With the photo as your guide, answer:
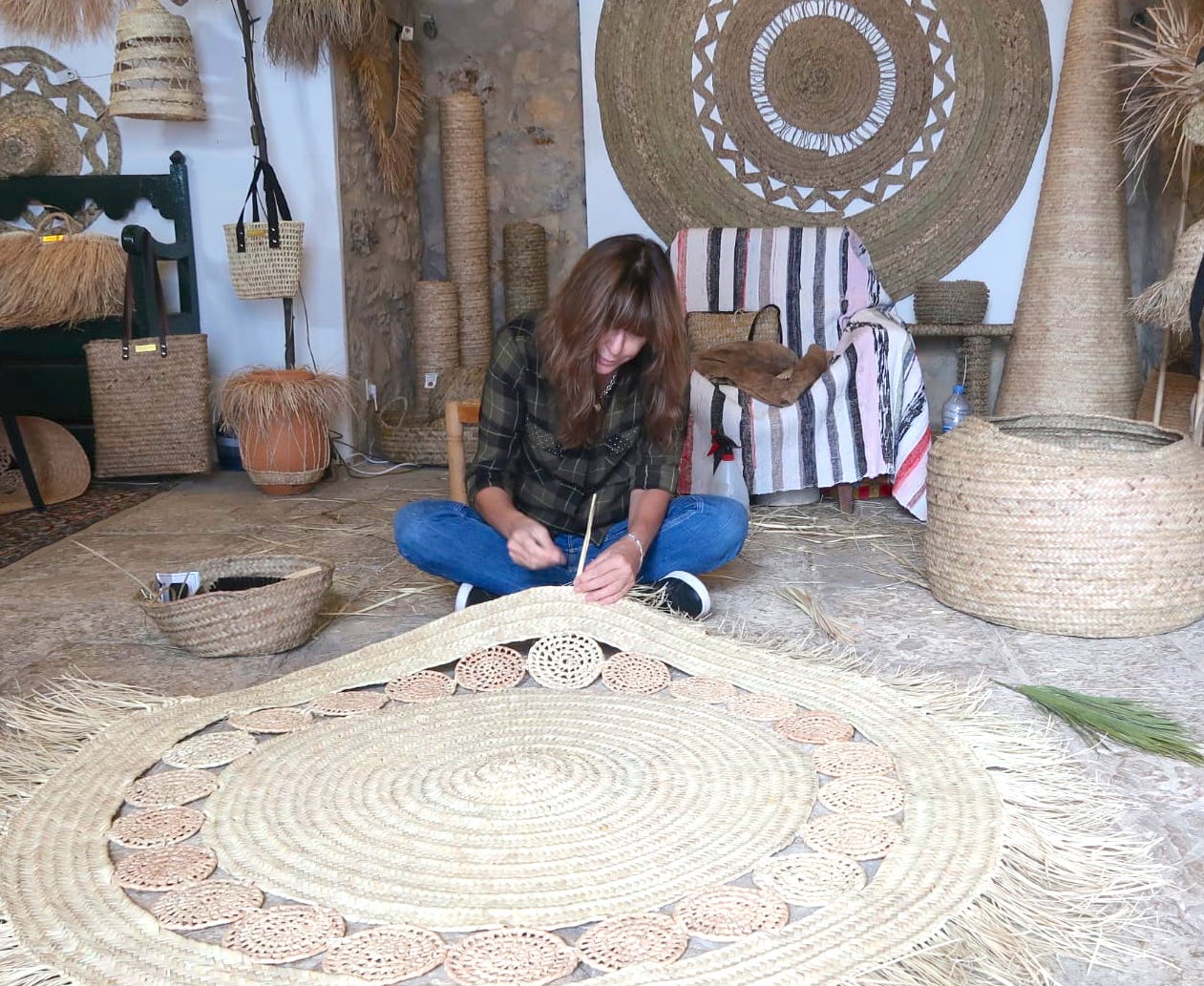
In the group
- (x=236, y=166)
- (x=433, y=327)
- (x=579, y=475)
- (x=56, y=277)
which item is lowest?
(x=579, y=475)

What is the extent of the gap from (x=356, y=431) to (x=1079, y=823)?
3.03m

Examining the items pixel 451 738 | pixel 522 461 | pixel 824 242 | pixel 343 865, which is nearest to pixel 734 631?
pixel 522 461

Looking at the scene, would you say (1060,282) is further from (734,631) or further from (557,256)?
(734,631)

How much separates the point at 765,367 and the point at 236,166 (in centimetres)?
184

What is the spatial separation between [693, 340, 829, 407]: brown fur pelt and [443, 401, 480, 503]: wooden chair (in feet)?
3.01

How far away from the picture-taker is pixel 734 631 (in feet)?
6.86

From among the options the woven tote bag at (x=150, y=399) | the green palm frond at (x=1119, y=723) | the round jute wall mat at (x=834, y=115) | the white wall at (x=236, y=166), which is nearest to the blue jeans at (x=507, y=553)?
the green palm frond at (x=1119, y=723)

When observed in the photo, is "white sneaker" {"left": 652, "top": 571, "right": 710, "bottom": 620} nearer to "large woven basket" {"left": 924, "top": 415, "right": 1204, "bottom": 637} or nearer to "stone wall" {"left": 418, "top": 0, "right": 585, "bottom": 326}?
"large woven basket" {"left": 924, "top": 415, "right": 1204, "bottom": 637}

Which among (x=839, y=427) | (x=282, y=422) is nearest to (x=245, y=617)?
(x=282, y=422)

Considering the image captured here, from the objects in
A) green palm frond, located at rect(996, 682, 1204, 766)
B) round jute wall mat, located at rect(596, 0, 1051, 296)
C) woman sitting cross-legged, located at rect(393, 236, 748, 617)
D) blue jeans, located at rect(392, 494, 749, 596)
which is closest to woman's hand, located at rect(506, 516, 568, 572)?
woman sitting cross-legged, located at rect(393, 236, 748, 617)

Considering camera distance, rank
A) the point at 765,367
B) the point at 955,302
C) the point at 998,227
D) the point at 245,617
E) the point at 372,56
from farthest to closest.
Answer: the point at 998,227 → the point at 955,302 → the point at 372,56 → the point at 765,367 → the point at 245,617

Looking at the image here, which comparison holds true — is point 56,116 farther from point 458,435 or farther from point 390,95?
point 458,435

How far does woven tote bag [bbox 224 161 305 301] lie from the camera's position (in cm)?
347

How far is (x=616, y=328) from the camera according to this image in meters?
1.80
